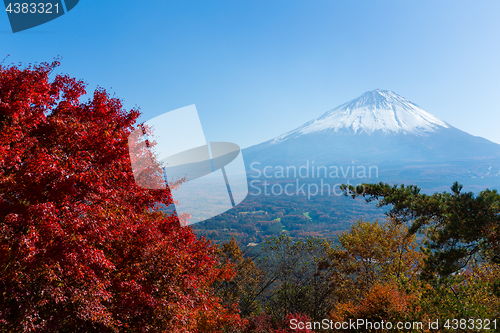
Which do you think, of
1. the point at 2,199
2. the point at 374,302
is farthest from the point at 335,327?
the point at 2,199

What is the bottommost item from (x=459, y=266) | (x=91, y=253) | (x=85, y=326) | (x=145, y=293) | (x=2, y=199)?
(x=459, y=266)

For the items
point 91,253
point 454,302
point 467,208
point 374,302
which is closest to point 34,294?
point 91,253

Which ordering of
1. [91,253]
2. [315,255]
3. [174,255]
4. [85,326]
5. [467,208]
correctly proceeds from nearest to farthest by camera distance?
1. [91,253]
2. [85,326]
3. [174,255]
4. [467,208]
5. [315,255]

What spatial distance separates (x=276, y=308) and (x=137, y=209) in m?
16.1

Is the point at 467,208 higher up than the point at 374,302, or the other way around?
the point at 467,208

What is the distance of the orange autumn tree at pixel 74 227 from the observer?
14.9 ft

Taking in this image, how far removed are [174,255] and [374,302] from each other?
7729 millimetres

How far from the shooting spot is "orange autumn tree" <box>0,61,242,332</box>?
4531 mm

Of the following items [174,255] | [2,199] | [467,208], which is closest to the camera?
[2,199]

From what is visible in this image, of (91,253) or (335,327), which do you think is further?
(335,327)

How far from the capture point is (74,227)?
4.74 m

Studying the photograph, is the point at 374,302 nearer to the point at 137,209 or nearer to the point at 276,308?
the point at 137,209

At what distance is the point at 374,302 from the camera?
9.05 metres

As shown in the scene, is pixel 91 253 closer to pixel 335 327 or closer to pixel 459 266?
pixel 335 327
